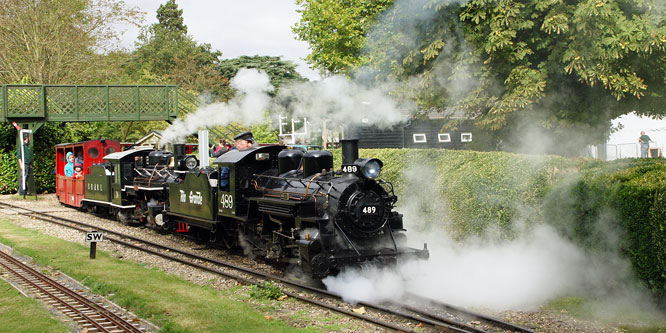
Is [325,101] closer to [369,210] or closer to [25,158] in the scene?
[369,210]

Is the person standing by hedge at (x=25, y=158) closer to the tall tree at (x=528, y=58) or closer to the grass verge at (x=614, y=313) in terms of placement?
the tall tree at (x=528, y=58)

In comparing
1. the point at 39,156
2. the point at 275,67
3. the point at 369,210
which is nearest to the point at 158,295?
the point at 369,210

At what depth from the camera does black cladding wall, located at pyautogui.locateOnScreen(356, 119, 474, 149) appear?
31.4 metres

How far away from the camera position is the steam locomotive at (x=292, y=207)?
970 cm

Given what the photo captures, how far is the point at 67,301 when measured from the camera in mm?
9203

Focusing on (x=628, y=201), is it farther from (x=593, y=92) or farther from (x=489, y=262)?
(x=593, y=92)

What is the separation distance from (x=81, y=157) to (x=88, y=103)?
4833 mm

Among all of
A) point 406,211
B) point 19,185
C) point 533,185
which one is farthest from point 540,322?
point 19,185

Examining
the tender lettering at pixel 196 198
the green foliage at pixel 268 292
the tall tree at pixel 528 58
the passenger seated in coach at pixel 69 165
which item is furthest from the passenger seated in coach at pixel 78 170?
the green foliage at pixel 268 292

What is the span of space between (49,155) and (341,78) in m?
18.9

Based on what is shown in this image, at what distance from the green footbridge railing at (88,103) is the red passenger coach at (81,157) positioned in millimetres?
2957

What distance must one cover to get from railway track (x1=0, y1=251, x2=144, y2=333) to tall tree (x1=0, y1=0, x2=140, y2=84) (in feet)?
76.9

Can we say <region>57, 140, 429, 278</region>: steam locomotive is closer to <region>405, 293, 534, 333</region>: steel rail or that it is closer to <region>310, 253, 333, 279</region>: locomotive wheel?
<region>310, 253, 333, 279</region>: locomotive wheel

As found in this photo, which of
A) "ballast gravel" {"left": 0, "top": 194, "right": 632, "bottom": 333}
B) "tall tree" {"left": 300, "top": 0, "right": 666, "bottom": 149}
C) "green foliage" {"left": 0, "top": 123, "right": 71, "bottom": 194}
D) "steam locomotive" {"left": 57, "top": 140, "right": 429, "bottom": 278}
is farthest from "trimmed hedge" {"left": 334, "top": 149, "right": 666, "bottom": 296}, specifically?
"green foliage" {"left": 0, "top": 123, "right": 71, "bottom": 194}
